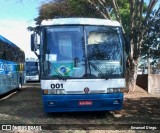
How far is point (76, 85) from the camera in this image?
1174 centimetres

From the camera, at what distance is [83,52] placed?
1210 centimetres

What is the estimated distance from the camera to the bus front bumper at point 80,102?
460 inches

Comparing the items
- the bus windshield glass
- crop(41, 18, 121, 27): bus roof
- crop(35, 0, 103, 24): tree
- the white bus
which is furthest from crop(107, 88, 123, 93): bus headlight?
the bus windshield glass

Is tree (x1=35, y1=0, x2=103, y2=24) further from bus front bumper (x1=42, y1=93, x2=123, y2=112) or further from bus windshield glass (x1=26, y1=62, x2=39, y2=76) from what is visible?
bus front bumper (x1=42, y1=93, x2=123, y2=112)

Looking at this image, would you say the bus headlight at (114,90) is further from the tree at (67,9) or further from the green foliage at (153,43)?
the tree at (67,9)

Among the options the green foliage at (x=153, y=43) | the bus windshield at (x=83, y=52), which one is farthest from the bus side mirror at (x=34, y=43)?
the green foliage at (x=153, y=43)

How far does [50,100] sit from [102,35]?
277 centimetres

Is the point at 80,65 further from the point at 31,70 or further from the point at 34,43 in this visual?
the point at 31,70

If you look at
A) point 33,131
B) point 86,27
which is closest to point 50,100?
point 33,131

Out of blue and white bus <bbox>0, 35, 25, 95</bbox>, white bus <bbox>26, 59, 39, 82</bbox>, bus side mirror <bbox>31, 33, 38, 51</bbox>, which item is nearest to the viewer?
bus side mirror <bbox>31, 33, 38, 51</bbox>

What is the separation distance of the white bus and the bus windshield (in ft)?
94.1

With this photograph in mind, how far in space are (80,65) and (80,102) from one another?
1.16m

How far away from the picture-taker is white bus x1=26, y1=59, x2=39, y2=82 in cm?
4069

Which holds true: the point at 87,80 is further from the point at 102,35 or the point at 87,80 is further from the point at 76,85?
the point at 102,35
